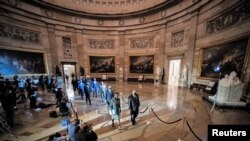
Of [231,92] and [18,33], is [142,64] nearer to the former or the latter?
[231,92]

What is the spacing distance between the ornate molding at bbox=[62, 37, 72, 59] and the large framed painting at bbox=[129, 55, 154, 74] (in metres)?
8.98

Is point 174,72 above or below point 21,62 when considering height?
below

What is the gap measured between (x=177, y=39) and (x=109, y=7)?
1121 cm

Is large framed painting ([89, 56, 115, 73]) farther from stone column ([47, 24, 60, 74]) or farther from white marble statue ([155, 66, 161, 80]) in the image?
white marble statue ([155, 66, 161, 80])

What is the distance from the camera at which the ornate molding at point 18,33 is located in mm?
10843

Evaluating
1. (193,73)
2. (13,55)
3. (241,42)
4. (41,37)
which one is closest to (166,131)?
(241,42)

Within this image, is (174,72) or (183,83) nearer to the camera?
(183,83)

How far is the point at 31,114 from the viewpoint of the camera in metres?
6.07

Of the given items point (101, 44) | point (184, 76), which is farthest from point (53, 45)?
point (184, 76)

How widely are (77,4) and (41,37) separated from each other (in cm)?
686

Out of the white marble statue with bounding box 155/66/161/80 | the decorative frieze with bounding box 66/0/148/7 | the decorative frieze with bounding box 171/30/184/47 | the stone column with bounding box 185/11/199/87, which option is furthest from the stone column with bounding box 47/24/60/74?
the stone column with bounding box 185/11/199/87

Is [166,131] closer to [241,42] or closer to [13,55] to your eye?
[241,42]

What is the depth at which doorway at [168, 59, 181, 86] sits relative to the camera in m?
13.8

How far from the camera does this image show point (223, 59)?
8492mm
